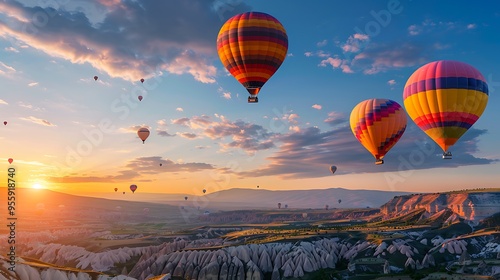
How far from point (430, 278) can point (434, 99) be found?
36337 mm

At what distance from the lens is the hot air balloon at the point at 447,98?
2237 inches

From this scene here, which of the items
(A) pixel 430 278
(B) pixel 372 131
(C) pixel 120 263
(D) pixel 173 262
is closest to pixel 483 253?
(A) pixel 430 278

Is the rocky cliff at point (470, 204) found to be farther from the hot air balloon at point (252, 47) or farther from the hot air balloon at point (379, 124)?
the hot air balloon at point (252, 47)

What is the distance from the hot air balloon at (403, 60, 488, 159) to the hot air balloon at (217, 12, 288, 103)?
65.9ft

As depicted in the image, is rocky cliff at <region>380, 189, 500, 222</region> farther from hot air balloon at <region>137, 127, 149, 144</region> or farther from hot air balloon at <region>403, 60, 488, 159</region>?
hot air balloon at <region>137, 127, 149, 144</region>

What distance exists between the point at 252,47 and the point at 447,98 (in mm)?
27015

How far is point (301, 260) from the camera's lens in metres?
97.6

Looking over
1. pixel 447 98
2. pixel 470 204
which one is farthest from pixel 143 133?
pixel 470 204

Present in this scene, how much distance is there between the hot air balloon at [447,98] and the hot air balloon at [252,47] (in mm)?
20078

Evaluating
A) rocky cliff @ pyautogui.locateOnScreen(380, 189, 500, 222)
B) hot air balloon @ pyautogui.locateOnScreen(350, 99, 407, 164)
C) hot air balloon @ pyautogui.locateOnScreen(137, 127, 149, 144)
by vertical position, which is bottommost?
rocky cliff @ pyautogui.locateOnScreen(380, 189, 500, 222)

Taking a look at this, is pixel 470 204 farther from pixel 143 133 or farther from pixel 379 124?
pixel 143 133

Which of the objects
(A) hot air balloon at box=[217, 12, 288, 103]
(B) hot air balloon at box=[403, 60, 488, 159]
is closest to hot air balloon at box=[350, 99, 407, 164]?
(B) hot air balloon at box=[403, 60, 488, 159]

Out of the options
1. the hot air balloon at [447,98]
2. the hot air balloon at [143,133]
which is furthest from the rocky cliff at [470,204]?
the hot air balloon at [143,133]

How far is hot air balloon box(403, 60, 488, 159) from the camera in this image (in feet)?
186
